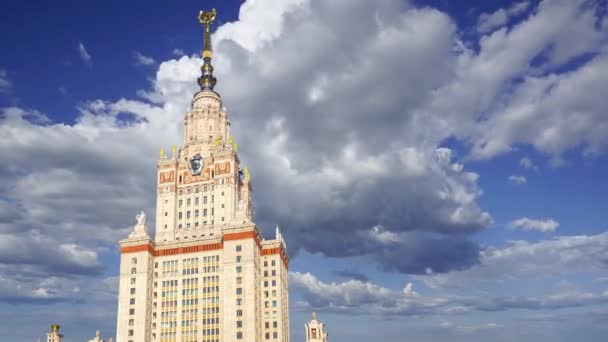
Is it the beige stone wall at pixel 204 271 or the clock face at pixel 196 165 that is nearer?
the beige stone wall at pixel 204 271

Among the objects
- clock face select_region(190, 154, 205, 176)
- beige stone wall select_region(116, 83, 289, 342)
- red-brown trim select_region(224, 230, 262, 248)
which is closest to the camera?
beige stone wall select_region(116, 83, 289, 342)

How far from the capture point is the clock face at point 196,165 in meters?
191

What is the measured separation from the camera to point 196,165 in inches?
7579

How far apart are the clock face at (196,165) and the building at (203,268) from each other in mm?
338

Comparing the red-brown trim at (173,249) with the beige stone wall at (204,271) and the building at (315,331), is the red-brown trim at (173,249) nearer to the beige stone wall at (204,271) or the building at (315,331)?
the beige stone wall at (204,271)

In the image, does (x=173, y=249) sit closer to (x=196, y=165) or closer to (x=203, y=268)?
(x=203, y=268)

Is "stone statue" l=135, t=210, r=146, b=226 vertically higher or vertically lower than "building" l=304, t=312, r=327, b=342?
higher

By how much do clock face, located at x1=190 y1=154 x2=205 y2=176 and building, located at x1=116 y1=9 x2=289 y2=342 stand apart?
1.11ft

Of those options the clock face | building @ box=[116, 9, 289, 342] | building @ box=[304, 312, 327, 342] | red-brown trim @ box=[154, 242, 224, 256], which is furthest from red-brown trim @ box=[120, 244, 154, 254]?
building @ box=[304, 312, 327, 342]

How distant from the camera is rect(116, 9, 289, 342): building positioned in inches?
6471

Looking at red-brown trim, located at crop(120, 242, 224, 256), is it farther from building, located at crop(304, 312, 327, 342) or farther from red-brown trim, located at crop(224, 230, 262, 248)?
building, located at crop(304, 312, 327, 342)

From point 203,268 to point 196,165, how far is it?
3786cm

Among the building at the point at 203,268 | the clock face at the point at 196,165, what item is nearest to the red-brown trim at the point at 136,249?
the building at the point at 203,268

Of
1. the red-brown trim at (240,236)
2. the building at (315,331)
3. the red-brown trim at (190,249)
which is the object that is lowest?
the building at (315,331)
